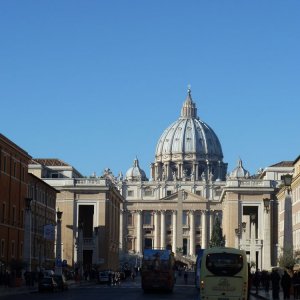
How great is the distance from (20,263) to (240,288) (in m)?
32.5

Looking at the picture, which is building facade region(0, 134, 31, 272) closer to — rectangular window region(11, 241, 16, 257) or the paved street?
rectangular window region(11, 241, 16, 257)

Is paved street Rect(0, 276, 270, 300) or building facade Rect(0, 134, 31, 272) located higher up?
building facade Rect(0, 134, 31, 272)

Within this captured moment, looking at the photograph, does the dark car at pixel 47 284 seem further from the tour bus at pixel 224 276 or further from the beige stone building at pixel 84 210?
the beige stone building at pixel 84 210

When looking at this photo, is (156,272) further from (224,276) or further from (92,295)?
(224,276)

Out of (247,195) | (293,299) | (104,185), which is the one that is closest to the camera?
(293,299)

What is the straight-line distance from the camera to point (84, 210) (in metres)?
149

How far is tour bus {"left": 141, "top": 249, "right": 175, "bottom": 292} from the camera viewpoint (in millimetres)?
63719

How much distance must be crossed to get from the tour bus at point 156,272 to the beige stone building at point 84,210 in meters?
62.6

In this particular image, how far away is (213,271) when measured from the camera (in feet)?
138

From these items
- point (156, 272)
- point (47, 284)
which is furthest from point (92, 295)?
point (156, 272)

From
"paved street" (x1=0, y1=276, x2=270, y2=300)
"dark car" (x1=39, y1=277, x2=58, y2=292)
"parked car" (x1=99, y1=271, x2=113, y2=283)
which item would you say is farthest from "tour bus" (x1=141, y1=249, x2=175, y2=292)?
"parked car" (x1=99, y1=271, x2=113, y2=283)

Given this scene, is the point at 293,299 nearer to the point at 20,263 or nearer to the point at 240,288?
the point at 240,288

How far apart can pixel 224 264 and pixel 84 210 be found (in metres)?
108

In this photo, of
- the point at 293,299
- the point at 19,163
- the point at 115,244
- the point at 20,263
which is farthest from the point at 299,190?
the point at 115,244
